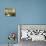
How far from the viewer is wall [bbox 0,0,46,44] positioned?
3.58 meters

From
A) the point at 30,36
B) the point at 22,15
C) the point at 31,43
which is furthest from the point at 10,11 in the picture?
the point at 31,43

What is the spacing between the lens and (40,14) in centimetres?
364

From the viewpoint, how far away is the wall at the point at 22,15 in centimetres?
358

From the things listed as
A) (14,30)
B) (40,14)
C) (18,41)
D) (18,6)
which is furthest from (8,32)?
(40,14)

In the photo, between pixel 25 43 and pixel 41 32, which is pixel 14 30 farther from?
pixel 41 32

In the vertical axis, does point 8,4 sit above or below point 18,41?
above

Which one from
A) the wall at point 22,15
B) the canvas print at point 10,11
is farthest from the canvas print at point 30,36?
the canvas print at point 10,11

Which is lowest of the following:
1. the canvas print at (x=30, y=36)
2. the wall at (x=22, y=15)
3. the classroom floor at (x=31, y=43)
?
the classroom floor at (x=31, y=43)

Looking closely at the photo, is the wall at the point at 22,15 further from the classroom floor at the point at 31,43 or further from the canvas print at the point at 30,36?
the classroom floor at the point at 31,43

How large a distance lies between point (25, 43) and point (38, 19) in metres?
0.82

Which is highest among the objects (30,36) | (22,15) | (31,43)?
(22,15)

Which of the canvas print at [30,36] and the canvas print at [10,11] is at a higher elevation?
the canvas print at [10,11]

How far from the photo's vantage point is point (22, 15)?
3.62m

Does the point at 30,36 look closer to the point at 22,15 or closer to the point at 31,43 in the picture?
the point at 31,43
